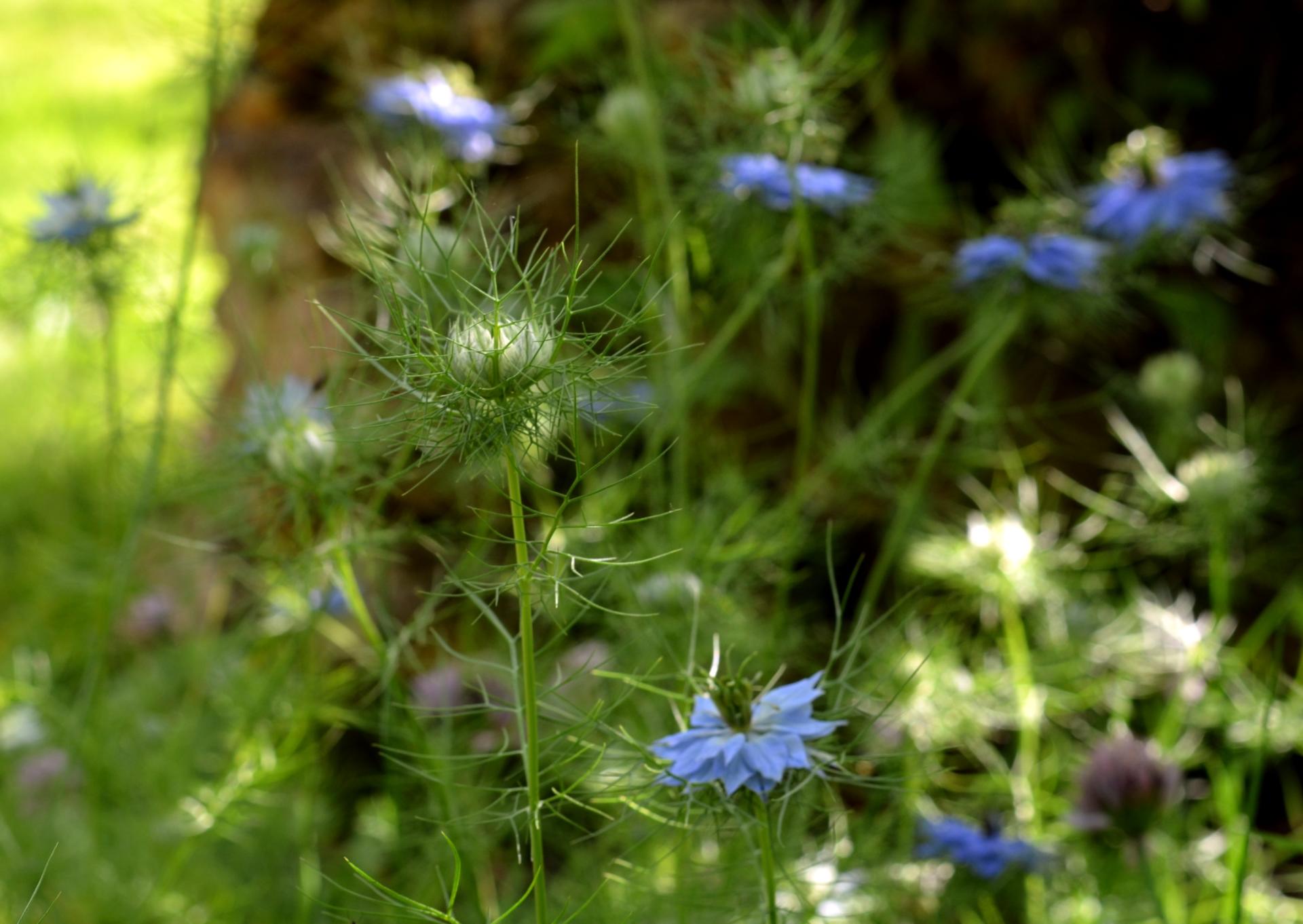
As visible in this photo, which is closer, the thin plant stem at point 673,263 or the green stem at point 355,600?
the green stem at point 355,600

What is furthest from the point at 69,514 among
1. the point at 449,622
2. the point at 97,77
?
the point at 97,77

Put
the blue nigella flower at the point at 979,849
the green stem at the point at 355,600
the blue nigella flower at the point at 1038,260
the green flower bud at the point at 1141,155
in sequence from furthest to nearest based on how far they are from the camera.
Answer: the green flower bud at the point at 1141,155
the blue nigella flower at the point at 1038,260
the blue nigella flower at the point at 979,849
the green stem at the point at 355,600

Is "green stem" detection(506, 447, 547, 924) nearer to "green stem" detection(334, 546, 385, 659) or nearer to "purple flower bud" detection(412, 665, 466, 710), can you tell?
"green stem" detection(334, 546, 385, 659)

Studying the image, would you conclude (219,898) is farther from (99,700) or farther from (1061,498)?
(1061,498)

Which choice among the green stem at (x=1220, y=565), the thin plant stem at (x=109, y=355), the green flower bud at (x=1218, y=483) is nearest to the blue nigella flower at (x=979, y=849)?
the green stem at (x=1220, y=565)

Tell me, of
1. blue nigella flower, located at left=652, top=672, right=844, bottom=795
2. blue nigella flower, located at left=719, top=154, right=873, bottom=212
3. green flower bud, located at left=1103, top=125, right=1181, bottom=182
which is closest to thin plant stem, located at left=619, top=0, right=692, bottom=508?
blue nigella flower, located at left=719, top=154, right=873, bottom=212

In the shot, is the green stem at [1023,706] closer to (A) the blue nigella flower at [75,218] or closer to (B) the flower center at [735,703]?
(B) the flower center at [735,703]
